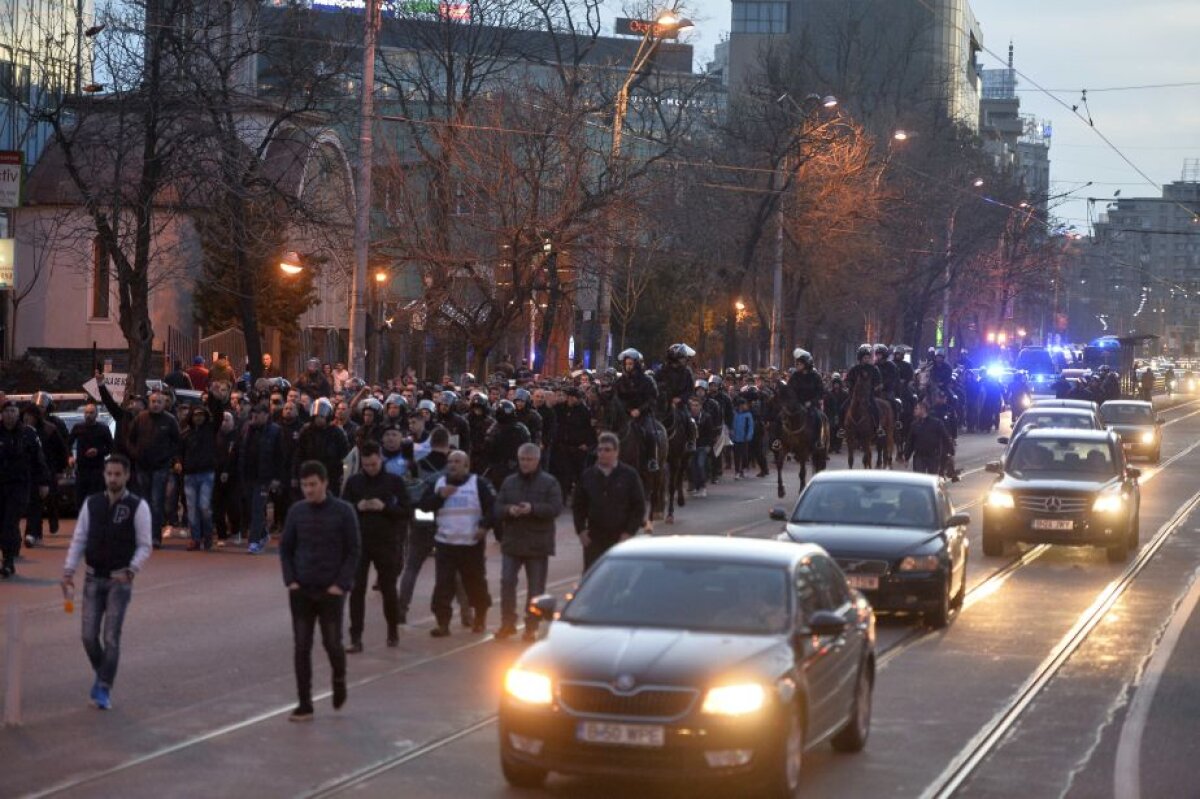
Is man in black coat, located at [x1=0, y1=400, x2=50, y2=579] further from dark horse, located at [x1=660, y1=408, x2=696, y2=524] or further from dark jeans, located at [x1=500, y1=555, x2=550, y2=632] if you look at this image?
dark horse, located at [x1=660, y1=408, x2=696, y2=524]

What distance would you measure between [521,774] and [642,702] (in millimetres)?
1008

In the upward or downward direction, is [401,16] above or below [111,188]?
above

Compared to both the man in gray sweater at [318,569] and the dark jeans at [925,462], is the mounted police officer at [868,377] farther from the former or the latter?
the man in gray sweater at [318,569]

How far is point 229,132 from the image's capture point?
103 feet

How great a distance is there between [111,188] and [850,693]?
20147mm

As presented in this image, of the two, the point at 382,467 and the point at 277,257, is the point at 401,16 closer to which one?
the point at 277,257

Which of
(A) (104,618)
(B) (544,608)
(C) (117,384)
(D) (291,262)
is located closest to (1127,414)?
(D) (291,262)

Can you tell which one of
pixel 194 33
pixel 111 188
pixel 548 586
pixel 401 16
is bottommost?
pixel 548 586

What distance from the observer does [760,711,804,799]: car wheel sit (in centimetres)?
1038

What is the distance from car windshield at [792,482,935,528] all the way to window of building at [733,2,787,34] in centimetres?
11754

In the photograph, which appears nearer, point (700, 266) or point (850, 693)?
point (850, 693)

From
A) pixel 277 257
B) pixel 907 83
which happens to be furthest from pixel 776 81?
pixel 907 83

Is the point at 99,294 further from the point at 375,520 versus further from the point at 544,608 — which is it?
the point at 544,608

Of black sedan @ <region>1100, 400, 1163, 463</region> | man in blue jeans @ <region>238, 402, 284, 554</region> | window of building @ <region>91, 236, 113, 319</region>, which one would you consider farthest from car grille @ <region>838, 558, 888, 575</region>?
window of building @ <region>91, 236, 113, 319</region>
